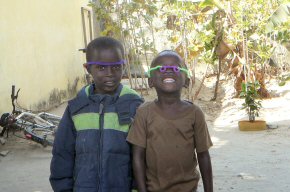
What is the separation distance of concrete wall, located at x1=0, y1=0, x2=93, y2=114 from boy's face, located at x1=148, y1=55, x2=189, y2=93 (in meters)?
5.62

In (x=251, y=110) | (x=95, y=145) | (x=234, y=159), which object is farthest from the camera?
(x=251, y=110)

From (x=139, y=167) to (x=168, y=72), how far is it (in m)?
0.44

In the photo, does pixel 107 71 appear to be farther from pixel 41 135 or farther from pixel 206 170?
pixel 41 135

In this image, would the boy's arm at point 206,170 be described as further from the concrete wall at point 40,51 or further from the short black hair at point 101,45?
the concrete wall at point 40,51

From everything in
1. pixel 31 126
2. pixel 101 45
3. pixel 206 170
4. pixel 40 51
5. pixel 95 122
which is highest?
pixel 101 45

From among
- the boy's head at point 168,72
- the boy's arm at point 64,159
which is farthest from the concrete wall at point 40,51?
the boy's head at point 168,72

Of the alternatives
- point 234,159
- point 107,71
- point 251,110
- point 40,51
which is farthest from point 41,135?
point 107,71

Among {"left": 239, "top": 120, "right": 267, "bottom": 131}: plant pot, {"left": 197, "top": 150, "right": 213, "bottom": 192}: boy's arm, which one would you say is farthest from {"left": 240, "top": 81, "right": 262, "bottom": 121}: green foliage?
{"left": 197, "top": 150, "right": 213, "bottom": 192}: boy's arm

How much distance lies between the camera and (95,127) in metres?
2.06

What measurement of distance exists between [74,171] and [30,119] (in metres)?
4.73

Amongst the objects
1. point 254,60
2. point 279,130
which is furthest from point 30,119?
point 254,60

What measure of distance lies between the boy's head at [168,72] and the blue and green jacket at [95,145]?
0.48ft

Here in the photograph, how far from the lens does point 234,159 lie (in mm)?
5715

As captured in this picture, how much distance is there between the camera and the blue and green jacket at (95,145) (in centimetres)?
202
